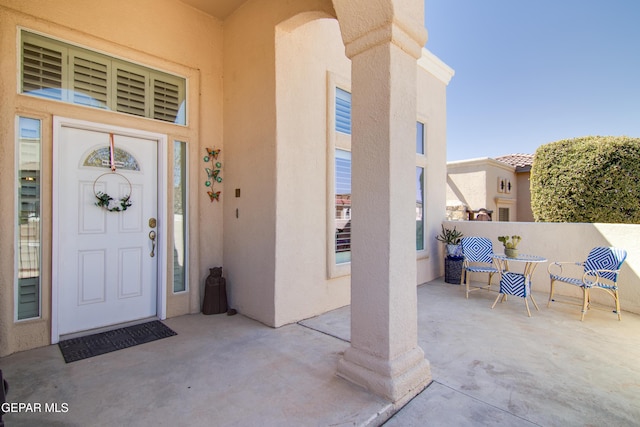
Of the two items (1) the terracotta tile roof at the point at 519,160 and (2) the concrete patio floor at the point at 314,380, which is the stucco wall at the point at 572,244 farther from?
(1) the terracotta tile roof at the point at 519,160

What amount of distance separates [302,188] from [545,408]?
9.28 ft

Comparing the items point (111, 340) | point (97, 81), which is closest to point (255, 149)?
point (97, 81)

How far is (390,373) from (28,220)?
344 cm

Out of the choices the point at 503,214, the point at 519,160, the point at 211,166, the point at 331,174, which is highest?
the point at 519,160

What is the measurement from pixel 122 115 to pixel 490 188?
1231cm

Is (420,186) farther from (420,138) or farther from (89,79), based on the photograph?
(89,79)

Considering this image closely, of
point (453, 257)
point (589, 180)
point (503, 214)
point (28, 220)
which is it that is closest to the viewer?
point (28, 220)

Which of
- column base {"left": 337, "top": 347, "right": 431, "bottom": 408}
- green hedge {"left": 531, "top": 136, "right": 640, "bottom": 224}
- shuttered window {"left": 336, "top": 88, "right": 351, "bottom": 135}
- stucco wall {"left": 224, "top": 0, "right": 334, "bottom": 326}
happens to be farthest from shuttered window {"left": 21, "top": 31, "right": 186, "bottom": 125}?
green hedge {"left": 531, "top": 136, "right": 640, "bottom": 224}

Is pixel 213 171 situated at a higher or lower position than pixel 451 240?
higher

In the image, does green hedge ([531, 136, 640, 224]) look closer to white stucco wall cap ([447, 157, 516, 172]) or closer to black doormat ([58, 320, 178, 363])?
white stucco wall cap ([447, 157, 516, 172])

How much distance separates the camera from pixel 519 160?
14.0 metres

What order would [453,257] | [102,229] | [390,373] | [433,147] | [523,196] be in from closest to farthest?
1. [390,373]
2. [102,229]
3. [453,257]
4. [433,147]
5. [523,196]

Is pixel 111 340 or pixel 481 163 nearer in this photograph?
pixel 111 340

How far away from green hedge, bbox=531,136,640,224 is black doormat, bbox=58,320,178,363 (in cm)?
856
